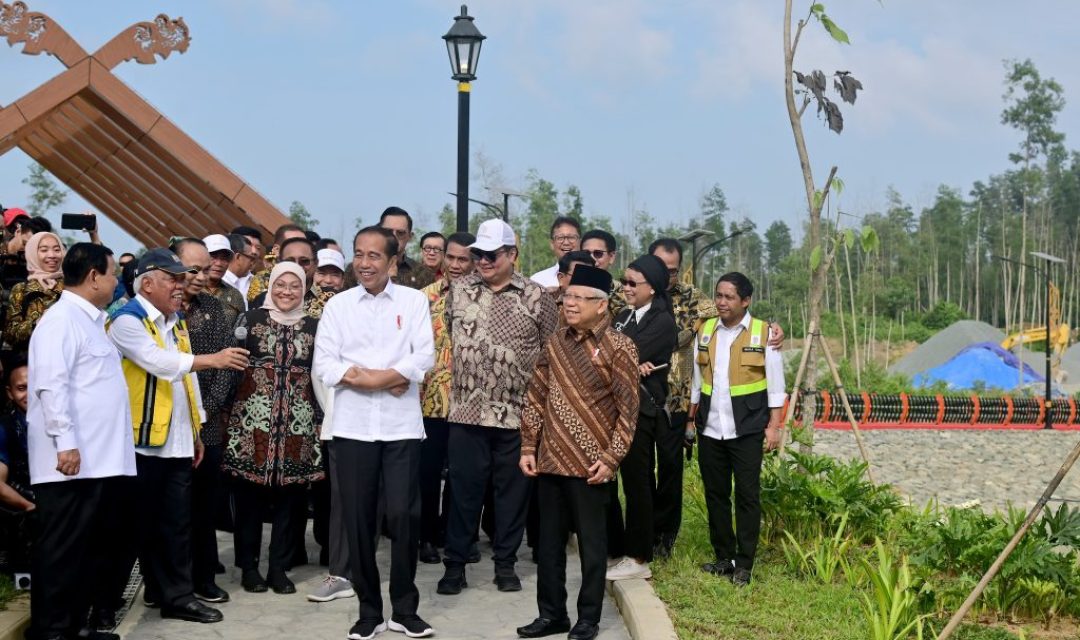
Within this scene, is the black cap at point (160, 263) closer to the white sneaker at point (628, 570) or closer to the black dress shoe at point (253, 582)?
the black dress shoe at point (253, 582)

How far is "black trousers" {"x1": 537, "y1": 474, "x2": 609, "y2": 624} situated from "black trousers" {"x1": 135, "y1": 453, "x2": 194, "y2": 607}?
5.83 feet

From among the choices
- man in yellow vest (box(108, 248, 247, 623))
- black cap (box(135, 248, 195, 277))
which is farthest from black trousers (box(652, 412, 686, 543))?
black cap (box(135, 248, 195, 277))

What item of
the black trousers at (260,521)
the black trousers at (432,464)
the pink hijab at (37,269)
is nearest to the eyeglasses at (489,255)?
the black trousers at (432,464)

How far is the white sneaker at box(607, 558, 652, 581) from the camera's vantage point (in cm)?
706

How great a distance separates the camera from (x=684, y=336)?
7785 mm

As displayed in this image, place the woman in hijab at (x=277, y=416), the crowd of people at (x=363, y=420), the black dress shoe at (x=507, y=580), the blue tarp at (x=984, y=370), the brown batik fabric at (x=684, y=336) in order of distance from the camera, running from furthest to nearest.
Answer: the blue tarp at (x=984, y=370), the brown batik fabric at (x=684, y=336), the black dress shoe at (x=507, y=580), the woman in hijab at (x=277, y=416), the crowd of people at (x=363, y=420)

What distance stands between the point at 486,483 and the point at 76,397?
2.49m

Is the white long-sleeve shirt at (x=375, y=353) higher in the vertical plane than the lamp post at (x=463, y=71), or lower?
lower

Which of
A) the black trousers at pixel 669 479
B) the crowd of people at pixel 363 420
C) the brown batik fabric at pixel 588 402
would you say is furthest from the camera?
the black trousers at pixel 669 479

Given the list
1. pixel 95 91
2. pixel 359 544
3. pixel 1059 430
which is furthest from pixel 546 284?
pixel 1059 430

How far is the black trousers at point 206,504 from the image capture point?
22.6 feet

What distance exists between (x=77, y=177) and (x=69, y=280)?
11.6m

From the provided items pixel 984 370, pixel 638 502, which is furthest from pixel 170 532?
pixel 984 370

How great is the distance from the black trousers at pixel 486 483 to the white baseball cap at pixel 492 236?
1001 millimetres
